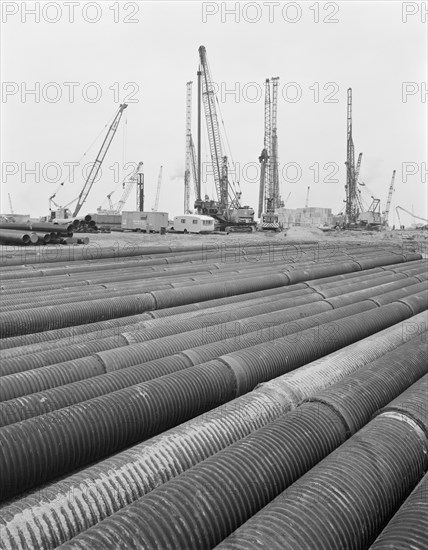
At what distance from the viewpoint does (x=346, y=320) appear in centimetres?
690

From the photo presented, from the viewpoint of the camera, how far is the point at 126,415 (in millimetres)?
3736

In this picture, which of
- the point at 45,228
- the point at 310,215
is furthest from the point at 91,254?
the point at 310,215

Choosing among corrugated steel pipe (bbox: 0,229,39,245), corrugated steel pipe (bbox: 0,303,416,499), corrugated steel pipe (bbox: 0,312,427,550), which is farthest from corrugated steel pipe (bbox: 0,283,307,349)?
corrugated steel pipe (bbox: 0,229,39,245)

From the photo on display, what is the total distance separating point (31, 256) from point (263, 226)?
40027 mm

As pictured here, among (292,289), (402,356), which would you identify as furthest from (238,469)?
(292,289)

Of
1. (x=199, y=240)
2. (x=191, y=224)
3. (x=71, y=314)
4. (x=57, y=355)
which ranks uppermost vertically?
(x=191, y=224)

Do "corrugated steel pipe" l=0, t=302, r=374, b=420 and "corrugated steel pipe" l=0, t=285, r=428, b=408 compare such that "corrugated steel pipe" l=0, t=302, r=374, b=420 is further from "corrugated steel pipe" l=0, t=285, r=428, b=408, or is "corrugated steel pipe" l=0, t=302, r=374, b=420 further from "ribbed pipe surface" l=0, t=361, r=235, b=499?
"ribbed pipe surface" l=0, t=361, r=235, b=499

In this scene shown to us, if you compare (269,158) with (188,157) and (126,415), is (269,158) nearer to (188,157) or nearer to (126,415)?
(188,157)

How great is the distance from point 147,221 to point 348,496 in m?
42.5

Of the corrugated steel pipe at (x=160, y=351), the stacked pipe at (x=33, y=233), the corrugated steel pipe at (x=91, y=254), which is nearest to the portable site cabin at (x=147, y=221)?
the stacked pipe at (x=33, y=233)

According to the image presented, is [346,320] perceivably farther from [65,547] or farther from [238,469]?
[65,547]

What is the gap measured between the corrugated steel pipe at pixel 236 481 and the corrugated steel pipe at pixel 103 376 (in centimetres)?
146

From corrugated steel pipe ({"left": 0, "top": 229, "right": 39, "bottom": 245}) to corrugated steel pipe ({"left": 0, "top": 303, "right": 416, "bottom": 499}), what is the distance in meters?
21.1

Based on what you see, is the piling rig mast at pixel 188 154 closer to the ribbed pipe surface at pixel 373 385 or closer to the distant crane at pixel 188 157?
the distant crane at pixel 188 157
